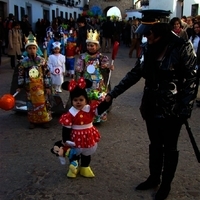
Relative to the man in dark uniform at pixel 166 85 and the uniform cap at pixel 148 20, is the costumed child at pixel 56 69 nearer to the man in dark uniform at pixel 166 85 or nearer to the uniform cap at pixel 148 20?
the uniform cap at pixel 148 20

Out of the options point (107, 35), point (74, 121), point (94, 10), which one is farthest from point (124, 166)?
point (94, 10)

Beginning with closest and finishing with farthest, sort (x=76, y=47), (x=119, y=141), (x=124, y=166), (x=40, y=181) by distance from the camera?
(x=40, y=181) → (x=124, y=166) → (x=119, y=141) → (x=76, y=47)

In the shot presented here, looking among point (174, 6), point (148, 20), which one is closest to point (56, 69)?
point (148, 20)

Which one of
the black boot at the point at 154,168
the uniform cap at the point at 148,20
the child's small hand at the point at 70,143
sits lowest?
the black boot at the point at 154,168

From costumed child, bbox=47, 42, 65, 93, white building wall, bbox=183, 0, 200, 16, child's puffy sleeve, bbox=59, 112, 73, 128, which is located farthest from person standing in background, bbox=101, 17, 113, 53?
child's puffy sleeve, bbox=59, 112, 73, 128

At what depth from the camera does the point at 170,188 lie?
3.94 m

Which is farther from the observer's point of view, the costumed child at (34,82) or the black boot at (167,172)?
the costumed child at (34,82)

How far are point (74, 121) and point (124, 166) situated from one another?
3.24 feet

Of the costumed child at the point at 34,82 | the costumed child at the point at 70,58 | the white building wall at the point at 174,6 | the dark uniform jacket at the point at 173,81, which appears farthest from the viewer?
the white building wall at the point at 174,6

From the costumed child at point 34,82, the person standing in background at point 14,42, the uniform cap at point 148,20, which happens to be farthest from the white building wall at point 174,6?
the uniform cap at point 148,20

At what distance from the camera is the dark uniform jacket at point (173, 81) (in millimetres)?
3453

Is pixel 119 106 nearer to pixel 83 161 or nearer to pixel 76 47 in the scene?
pixel 83 161

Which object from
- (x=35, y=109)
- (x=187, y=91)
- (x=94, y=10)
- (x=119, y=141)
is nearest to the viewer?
(x=187, y=91)

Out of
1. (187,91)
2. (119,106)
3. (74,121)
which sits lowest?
(119,106)
